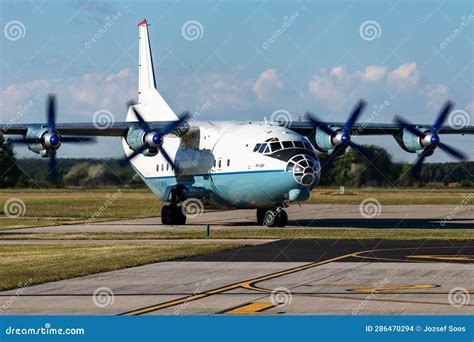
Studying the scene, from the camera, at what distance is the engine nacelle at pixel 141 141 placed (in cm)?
4547

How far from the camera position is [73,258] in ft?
94.6

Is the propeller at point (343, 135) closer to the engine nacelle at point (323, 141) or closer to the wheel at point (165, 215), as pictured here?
the engine nacelle at point (323, 141)

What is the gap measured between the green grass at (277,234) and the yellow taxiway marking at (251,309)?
64.0ft

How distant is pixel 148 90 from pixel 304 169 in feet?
53.3

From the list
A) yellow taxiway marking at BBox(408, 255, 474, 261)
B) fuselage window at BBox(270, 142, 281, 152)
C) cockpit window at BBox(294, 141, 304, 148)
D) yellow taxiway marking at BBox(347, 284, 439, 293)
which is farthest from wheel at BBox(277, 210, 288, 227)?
yellow taxiway marking at BBox(347, 284, 439, 293)

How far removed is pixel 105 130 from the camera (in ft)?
157

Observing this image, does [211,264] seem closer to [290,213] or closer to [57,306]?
[57,306]

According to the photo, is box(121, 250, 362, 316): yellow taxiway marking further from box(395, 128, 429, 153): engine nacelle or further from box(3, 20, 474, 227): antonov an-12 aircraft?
box(395, 128, 429, 153): engine nacelle

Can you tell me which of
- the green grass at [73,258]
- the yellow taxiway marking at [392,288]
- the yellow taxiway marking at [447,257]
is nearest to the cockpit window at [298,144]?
the green grass at [73,258]

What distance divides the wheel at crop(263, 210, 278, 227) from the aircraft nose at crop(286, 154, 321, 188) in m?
3.97

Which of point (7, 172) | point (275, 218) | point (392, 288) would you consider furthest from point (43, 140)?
point (392, 288)

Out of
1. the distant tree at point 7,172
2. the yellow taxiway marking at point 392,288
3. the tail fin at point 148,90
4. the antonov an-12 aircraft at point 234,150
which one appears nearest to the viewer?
the yellow taxiway marking at point 392,288

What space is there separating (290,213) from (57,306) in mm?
44395
